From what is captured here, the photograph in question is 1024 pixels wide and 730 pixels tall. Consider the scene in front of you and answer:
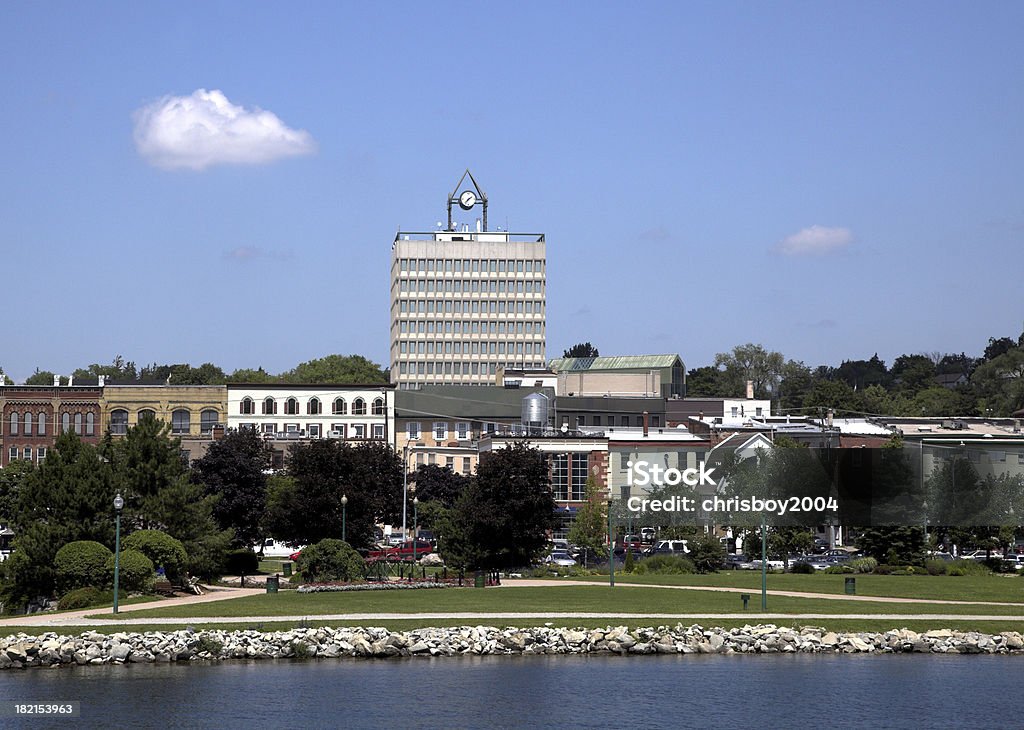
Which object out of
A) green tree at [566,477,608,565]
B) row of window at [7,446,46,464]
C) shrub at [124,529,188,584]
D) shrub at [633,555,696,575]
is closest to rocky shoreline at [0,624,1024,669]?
shrub at [124,529,188,584]

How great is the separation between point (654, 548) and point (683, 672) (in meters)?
56.0

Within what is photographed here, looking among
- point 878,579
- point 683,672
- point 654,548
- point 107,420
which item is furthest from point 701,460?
point 683,672

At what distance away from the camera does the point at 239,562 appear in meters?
84.1

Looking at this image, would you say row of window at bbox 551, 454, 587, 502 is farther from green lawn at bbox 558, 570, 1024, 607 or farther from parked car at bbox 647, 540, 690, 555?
green lawn at bbox 558, 570, 1024, 607

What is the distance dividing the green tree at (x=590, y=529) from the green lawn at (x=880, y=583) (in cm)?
1329

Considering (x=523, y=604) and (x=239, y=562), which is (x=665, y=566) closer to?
(x=239, y=562)

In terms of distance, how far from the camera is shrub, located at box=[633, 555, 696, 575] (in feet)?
293

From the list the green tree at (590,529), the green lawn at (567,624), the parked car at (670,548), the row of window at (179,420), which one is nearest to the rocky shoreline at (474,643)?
the green lawn at (567,624)

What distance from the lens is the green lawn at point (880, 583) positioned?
70.5 metres

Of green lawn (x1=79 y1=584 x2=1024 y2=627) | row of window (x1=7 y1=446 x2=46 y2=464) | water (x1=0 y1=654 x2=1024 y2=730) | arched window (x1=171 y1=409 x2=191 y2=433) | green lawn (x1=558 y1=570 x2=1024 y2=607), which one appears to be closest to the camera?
water (x1=0 y1=654 x2=1024 y2=730)

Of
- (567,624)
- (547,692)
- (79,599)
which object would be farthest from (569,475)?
(547,692)

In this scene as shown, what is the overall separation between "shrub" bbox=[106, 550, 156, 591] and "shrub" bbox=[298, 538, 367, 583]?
39.1 feet

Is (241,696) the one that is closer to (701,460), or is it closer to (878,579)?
(878,579)

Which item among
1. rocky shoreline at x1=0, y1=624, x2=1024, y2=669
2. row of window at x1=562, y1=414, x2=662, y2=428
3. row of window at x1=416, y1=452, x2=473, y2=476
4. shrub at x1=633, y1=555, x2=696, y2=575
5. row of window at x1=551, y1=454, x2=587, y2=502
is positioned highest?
row of window at x1=562, y1=414, x2=662, y2=428
